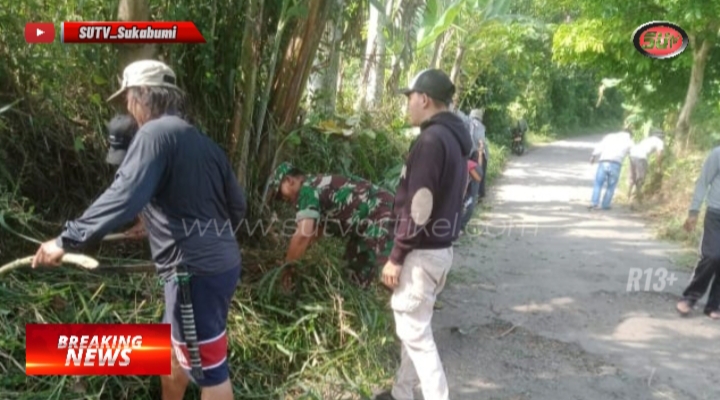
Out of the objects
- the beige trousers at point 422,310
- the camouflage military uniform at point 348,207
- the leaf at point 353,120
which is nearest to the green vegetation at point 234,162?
the camouflage military uniform at point 348,207

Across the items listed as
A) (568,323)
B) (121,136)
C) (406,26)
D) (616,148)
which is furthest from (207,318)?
(616,148)

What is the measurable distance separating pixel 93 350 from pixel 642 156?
35.4ft

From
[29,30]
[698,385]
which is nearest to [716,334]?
[698,385]

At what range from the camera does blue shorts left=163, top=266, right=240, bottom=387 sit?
2641 millimetres

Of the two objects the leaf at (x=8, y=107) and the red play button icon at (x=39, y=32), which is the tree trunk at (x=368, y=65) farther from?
the leaf at (x=8, y=107)

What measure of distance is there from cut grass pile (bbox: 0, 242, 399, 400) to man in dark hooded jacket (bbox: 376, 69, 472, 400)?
2.06ft

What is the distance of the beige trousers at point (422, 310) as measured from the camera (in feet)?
10.6

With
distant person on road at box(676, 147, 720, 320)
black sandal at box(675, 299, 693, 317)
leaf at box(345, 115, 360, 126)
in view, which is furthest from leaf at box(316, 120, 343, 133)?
black sandal at box(675, 299, 693, 317)

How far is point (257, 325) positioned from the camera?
377 centimetres

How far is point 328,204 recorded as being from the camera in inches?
157

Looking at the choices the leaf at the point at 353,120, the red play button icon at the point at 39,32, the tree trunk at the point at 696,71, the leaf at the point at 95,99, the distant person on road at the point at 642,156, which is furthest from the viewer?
the distant person on road at the point at 642,156

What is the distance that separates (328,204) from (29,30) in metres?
2.12

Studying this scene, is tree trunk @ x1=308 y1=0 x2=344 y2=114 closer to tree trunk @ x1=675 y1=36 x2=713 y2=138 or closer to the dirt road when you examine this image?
the dirt road

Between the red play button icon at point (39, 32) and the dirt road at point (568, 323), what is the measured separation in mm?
3358
